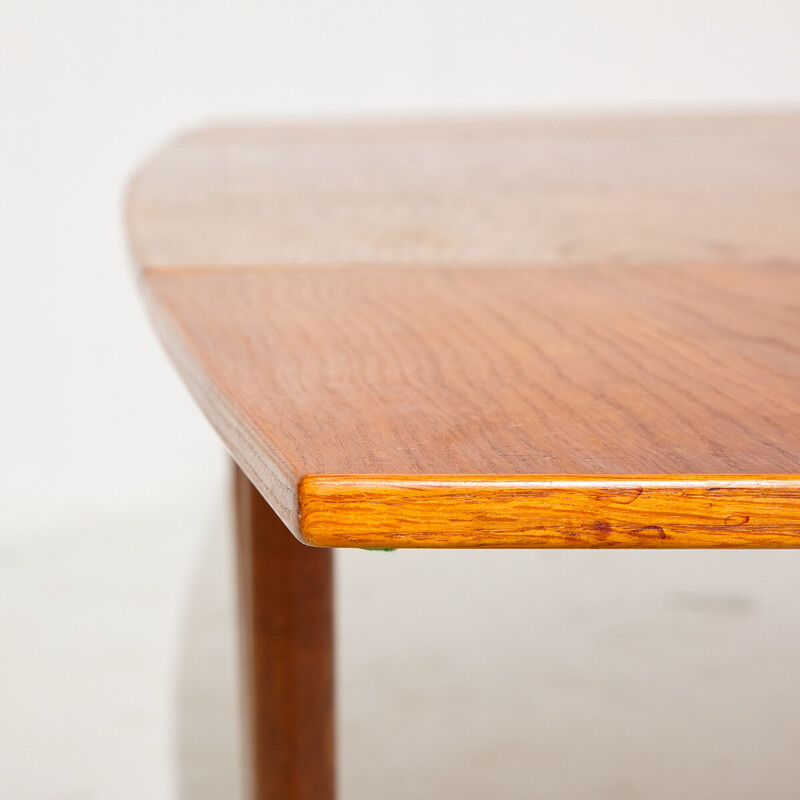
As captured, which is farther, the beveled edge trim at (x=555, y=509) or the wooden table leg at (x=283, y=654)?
the wooden table leg at (x=283, y=654)

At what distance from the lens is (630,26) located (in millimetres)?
2330

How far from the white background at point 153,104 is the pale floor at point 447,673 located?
0.18 metres

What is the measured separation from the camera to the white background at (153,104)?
6.95ft

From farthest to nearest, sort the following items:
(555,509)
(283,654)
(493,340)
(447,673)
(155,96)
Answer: (155,96), (447,673), (283,654), (493,340), (555,509)

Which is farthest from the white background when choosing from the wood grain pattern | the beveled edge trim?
the beveled edge trim

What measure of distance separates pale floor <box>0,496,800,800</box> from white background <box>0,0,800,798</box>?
0.18m

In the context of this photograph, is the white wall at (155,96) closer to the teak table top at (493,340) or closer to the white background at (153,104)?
the white background at (153,104)

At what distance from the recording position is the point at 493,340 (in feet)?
1.52

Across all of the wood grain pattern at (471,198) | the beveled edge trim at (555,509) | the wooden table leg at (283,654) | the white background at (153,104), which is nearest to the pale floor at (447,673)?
the white background at (153,104)

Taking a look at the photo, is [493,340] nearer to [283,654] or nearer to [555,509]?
[555,509]

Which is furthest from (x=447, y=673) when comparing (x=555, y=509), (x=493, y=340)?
(x=555, y=509)

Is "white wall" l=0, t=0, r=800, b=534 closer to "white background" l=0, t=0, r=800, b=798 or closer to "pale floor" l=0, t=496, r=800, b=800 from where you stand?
"white background" l=0, t=0, r=800, b=798

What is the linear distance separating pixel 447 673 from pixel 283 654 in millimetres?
730

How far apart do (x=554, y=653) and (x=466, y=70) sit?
1180mm
